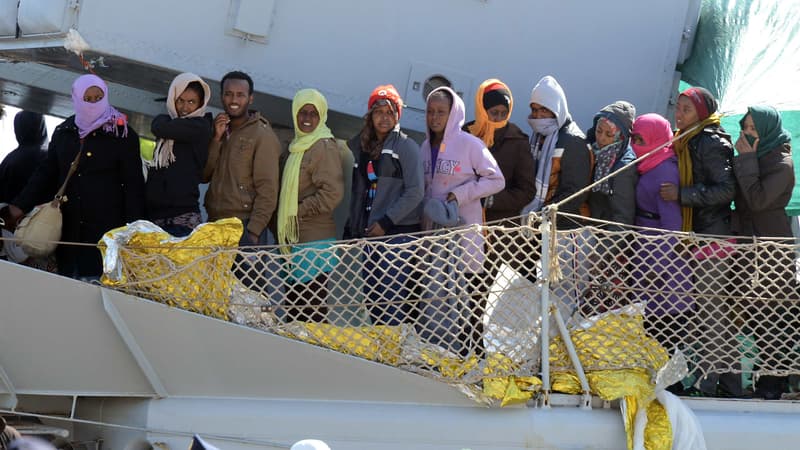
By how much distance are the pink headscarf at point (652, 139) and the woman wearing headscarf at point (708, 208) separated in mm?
69

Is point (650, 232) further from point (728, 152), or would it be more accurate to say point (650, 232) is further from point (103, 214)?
point (103, 214)

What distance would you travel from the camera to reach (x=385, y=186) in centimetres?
592

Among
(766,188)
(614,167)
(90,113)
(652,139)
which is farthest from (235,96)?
(766,188)

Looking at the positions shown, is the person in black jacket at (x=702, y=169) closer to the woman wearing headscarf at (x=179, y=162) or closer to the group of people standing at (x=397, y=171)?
the group of people standing at (x=397, y=171)

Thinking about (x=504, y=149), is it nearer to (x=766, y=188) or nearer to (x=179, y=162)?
(x=766, y=188)

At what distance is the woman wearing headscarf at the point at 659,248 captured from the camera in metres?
5.46

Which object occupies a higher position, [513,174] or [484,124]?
[484,124]

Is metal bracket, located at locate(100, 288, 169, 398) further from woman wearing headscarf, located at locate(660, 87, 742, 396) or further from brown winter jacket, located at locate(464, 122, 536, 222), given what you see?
woman wearing headscarf, located at locate(660, 87, 742, 396)

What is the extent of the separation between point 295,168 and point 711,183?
222cm

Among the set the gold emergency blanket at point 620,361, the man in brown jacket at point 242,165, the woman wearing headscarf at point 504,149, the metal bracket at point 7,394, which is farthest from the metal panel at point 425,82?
the metal bracket at point 7,394

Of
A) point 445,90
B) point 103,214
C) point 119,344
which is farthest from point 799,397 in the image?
point 103,214

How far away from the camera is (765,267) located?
19.0 feet

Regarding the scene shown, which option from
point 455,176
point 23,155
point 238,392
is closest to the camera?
point 238,392

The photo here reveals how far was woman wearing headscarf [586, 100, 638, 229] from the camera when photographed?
6.05 meters
